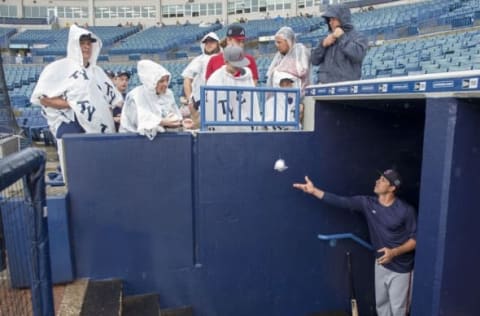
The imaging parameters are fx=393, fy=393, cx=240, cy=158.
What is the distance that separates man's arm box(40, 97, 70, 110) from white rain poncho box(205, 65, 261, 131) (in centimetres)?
135

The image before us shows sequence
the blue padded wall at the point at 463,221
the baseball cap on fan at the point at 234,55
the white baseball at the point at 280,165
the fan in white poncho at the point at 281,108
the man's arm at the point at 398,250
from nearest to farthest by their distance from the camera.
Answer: the blue padded wall at the point at 463,221
the man's arm at the point at 398,250
the baseball cap on fan at the point at 234,55
the white baseball at the point at 280,165
the fan in white poncho at the point at 281,108

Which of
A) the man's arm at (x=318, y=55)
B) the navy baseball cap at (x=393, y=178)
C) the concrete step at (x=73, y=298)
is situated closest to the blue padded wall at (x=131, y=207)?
the concrete step at (x=73, y=298)

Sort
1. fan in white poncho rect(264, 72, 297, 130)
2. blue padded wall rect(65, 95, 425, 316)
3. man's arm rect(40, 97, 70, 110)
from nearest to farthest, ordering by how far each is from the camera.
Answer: man's arm rect(40, 97, 70, 110)
blue padded wall rect(65, 95, 425, 316)
fan in white poncho rect(264, 72, 297, 130)

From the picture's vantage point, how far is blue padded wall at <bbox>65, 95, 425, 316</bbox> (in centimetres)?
372

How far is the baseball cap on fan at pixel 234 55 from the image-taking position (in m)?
3.98

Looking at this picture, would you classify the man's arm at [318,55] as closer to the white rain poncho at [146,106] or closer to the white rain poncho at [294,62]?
the white rain poncho at [294,62]

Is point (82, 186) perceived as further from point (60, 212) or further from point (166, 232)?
point (166, 232)

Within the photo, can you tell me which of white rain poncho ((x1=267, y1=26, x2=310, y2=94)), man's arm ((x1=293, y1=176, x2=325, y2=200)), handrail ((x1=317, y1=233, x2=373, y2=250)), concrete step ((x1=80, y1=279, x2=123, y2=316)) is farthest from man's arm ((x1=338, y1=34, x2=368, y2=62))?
concrete step ((x1=80, y1=279, x2=123, y2=316))

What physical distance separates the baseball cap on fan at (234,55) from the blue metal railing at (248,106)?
28 cm

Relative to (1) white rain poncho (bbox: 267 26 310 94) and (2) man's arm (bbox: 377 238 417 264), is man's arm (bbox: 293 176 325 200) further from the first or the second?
(1) white rain poncho (bbox: 267 26 310 94)

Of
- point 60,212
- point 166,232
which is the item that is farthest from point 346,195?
point 60,212

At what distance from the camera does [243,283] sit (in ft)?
14.2

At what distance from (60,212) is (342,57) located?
3.19 meters

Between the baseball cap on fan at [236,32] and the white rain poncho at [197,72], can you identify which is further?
the white rain poncho at [197,72]
